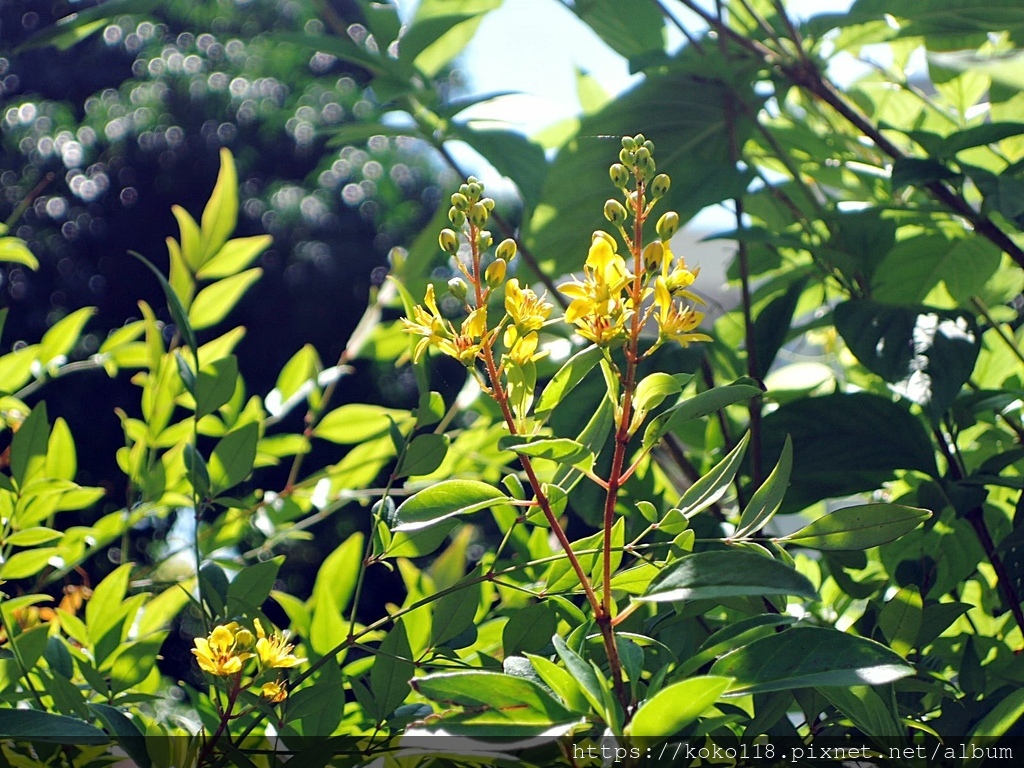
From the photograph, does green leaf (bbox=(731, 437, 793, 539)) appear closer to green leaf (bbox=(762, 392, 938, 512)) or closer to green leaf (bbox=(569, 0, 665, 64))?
green leaf (bbox=(762, 392, 938, 512))

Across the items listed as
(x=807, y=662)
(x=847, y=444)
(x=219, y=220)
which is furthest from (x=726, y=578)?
(x=219, y=220)

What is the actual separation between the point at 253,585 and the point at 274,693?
1.0 inches

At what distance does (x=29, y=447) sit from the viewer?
0.76 ft

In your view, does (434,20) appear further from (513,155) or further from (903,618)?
(903,618)

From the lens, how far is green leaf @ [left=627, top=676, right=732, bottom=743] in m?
0.11

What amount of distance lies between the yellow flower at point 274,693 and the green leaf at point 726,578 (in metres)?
0.08

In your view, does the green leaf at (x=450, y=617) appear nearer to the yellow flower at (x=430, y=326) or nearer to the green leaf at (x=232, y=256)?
the yellow flower at (x=430, y=326)

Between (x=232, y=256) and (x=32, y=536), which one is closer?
(x=32, y=536)

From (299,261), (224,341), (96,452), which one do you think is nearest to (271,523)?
(224,341)

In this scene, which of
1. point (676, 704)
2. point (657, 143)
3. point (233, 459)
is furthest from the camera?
point (657, 143)

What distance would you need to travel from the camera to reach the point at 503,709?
0.12 meters

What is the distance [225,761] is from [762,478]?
14cm

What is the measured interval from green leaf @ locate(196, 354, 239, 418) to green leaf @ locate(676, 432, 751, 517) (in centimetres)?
11

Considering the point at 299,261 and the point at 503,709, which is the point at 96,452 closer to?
the point at 299,261
